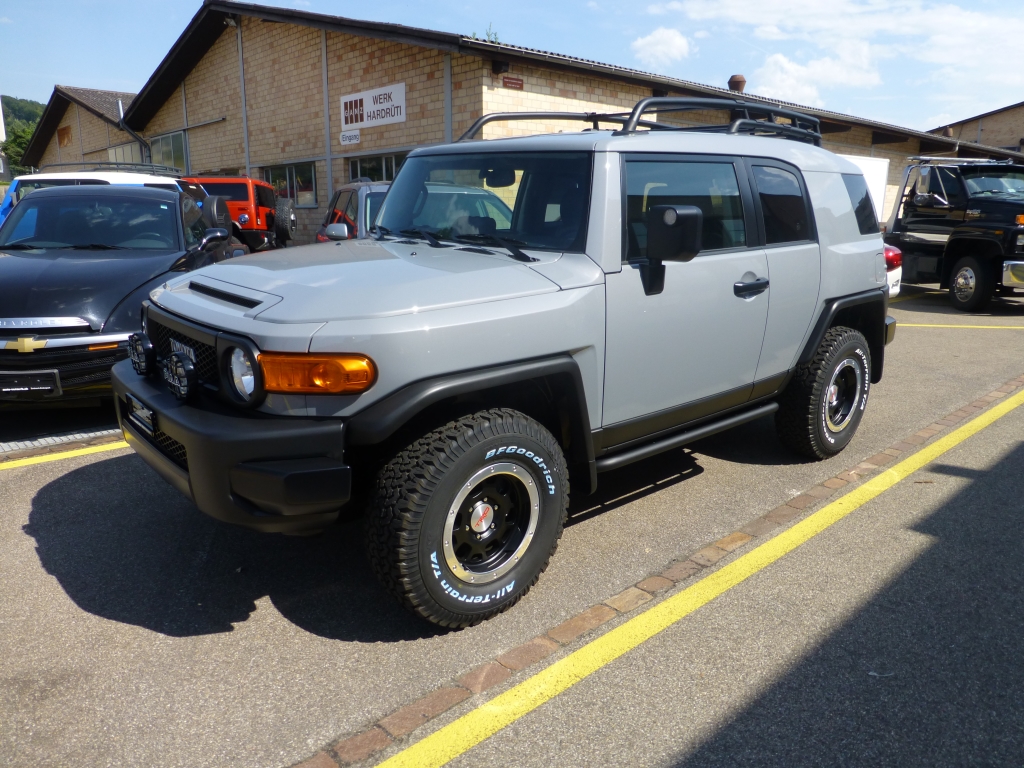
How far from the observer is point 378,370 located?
2.70 metres

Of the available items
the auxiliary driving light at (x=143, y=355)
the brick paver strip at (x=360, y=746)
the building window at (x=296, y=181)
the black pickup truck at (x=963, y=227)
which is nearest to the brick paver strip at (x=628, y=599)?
the brick paver strip at (x=360, y=746)

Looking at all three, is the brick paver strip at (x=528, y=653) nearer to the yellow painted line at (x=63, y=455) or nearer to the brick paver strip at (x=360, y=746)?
the brick paver strip at (x=360, y=746)

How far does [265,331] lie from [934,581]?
2.97 m

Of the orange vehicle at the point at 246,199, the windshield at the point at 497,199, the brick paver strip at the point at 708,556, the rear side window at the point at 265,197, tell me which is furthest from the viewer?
the rear side window at the point at 265,197

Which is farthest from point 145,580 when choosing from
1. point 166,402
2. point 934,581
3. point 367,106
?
point 367,106

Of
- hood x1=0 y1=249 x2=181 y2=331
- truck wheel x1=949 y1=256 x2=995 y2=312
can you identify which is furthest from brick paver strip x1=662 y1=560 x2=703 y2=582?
truck wheel x1=949 y1=256 x2=995 y2=312

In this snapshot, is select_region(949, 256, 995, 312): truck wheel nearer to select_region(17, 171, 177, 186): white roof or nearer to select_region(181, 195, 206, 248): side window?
select_region(181, 195, 206, 248): side window

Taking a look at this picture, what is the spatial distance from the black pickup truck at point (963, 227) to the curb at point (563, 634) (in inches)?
313

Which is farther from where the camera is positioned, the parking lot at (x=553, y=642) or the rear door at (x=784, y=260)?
the rear door at (x=784, y=260)

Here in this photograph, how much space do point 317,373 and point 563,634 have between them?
4.48 ft

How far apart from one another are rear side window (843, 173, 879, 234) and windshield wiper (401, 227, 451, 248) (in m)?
2.69

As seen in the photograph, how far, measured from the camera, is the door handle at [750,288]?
12.9ft

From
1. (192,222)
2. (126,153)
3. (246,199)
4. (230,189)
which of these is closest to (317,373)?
(192,222)

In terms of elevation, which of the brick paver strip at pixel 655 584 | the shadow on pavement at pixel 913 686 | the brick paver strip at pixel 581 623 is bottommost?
the brick paver strip at pixel 655 584
